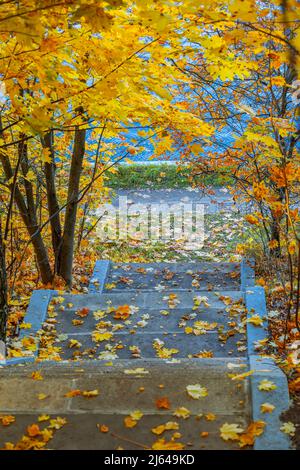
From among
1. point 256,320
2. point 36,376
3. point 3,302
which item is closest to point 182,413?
point 36,376

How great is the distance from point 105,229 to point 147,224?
1169mm

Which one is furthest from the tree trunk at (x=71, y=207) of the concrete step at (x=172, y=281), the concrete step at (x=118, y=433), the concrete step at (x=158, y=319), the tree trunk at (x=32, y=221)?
the concrete step at (x=118, y=433)

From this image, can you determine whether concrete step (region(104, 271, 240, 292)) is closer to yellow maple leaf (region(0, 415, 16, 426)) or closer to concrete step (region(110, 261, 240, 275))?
concrete step (region(110, 261, 240, 275))

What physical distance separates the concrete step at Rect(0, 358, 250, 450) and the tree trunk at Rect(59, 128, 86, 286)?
3824mm

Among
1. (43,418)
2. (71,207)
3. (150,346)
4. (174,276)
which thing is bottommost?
(150,346)

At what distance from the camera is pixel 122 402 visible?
279cm

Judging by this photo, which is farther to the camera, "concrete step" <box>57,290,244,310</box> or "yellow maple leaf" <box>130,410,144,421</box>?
"concrete step" <box>57,290,244,310</box>

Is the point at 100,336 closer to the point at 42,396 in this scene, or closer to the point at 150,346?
the point at 150,346

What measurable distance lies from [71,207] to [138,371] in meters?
4.19

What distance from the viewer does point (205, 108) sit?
26.1 feet

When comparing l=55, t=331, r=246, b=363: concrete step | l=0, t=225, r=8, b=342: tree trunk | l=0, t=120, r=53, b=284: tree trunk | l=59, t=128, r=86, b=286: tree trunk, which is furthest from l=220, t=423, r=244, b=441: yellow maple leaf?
l=59, t=128, r=86, b=286: tree trunk

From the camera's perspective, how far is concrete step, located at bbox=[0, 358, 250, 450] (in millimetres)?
2459

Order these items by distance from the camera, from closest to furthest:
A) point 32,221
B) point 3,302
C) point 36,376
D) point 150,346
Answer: point 36,376, point 3,302, point 150,346, point 32,221

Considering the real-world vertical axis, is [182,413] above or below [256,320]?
above
